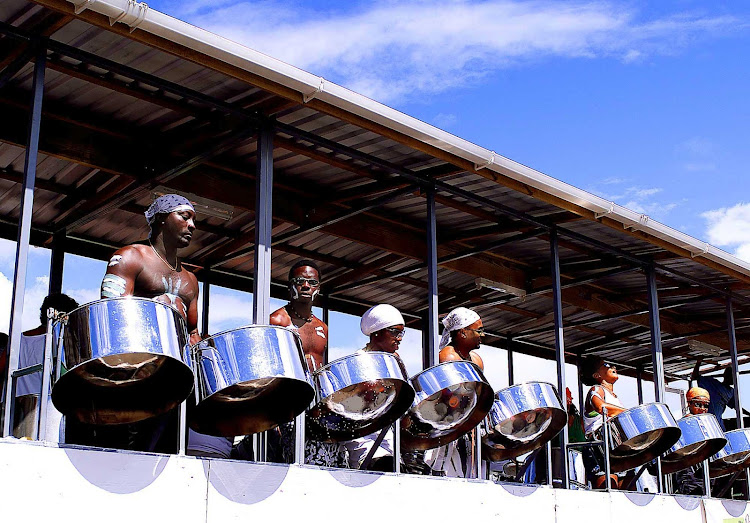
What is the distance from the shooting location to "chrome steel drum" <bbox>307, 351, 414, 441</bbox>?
3.58 metres

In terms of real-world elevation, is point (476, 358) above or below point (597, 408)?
above

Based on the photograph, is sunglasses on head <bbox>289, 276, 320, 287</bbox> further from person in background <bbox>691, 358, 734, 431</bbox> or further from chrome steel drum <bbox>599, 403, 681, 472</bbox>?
person in background <bbox>691, 358, 734, 431</bbox>

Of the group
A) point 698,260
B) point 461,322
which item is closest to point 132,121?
point 461,322

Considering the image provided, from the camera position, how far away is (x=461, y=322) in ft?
15.3

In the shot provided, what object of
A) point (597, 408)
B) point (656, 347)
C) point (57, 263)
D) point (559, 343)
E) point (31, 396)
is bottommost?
point (31, 396)

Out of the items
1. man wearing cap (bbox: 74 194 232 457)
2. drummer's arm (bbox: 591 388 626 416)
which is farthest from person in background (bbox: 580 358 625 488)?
man wearing cap (bbox: 74 194 232 457)

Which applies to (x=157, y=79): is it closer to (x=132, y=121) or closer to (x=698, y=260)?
(x=132, y=121)

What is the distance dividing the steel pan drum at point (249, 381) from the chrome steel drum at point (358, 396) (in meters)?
0.17

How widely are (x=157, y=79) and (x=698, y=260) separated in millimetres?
3717

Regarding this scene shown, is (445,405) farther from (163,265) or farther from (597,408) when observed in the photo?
(597,408)

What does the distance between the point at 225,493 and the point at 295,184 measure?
7.49ft

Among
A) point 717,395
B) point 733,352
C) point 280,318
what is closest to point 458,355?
point 280,318

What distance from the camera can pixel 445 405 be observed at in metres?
4.10

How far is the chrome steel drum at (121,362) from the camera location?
113 inches
